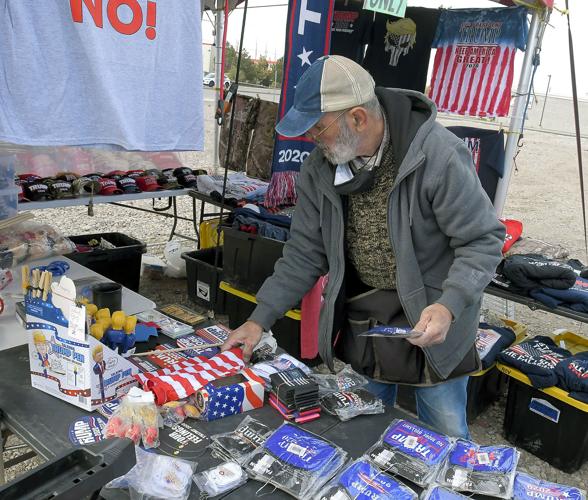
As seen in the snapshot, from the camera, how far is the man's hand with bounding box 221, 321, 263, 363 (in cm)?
174

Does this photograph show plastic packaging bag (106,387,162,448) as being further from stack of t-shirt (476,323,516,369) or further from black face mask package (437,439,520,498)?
stack of t-shirt (476,323,516,369)

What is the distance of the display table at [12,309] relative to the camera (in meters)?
1.90

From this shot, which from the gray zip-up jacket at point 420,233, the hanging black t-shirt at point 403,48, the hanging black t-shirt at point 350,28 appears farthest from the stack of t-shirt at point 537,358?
the hanging black t-shirt at point 350,28

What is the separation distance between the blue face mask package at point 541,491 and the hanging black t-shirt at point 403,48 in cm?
389

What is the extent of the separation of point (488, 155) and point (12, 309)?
3.54 metres

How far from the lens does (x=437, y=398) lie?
1847mm

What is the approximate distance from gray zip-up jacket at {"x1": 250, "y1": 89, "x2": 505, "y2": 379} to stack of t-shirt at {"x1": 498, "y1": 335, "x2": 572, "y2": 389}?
1264 mm

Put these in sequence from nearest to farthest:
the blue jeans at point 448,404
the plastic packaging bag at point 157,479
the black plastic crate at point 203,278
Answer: the plastic packaging bag at point 157,479, the blue jeans at point 448,404, the black plastic crate at point 203,278

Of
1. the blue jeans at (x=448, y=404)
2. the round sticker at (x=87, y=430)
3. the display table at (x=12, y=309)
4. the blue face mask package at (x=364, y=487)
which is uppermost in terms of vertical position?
the blue face mask package at (x=364, y=487)

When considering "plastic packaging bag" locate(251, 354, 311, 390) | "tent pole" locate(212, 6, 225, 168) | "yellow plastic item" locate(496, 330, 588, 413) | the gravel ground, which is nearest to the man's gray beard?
"plastic packaging bag" locate(251, 354, 311, 390)

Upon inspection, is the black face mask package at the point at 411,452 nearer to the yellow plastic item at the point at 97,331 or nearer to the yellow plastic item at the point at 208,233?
the yellow plastic item at the point at 97,331

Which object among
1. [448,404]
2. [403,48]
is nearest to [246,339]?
[448,404]

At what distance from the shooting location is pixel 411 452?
1.31 metres

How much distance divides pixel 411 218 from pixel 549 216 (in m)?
Result: 8.87
